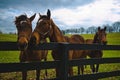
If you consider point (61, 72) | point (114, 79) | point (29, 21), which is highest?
point (29, 21)

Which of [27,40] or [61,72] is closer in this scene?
[27,40]

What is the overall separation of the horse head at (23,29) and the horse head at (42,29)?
243mm

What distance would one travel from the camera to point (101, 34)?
13344mm

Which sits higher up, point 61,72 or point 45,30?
point 45,30

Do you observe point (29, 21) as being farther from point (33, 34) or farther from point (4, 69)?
point (4, 69)

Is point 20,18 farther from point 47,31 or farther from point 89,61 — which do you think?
point 89,61

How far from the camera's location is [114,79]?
40.7 ft

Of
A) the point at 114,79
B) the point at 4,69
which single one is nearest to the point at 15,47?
the point at 4,69

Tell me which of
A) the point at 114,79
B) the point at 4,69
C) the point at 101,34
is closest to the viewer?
the point at 4,69

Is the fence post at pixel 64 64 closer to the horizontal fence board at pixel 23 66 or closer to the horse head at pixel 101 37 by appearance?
the horizontal fence board at pixel 23 66

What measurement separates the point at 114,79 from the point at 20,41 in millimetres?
8165

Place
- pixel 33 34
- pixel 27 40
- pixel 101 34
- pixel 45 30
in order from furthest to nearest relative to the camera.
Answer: pixel 101 34
pixel 45 30
pixel 33 34
pixel 27 40

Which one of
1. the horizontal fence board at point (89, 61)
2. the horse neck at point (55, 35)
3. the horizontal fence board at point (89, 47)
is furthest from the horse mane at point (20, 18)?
the horizontal fence board at point (89, 61)

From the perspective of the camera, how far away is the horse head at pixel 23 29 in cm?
546
